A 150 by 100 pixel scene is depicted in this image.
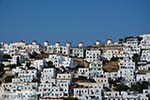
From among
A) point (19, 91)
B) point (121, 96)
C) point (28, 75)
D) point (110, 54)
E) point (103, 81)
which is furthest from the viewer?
point (110, 54)

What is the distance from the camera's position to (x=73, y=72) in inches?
1398

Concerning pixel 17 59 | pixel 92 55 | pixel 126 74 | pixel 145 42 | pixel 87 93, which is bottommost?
pixel 87 93

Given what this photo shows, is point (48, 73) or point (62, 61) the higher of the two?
point (62, 61)

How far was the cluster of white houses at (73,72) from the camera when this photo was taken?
3073 cm

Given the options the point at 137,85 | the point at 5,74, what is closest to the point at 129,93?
the point at 137,85

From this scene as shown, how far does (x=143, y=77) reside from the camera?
33.5 m

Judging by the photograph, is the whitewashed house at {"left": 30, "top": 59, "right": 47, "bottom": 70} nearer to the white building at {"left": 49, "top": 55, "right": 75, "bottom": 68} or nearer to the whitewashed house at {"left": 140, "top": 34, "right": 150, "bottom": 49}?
the white building at {"left": 49, "top": 55, "right": 75, "bottom": 68}

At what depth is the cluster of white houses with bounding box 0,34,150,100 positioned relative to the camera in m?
30.7

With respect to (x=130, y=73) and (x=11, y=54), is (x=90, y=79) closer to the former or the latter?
(x=130, y=73)

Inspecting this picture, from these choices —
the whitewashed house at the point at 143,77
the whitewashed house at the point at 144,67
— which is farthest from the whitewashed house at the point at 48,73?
the whitewashed house at the point at 144,67

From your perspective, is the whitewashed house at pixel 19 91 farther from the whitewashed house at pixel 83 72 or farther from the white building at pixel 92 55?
the white building at pixel 92 55

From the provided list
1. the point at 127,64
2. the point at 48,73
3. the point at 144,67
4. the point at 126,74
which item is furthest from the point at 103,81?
the point at 144,67

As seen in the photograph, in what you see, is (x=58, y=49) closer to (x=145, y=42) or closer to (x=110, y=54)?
(x=110, y=54)

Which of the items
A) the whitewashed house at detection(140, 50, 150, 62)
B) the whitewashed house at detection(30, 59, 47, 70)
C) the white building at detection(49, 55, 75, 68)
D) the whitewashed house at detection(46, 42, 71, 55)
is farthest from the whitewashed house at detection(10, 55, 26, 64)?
the whitewashed house at detection(140, 50, 150, 62)
